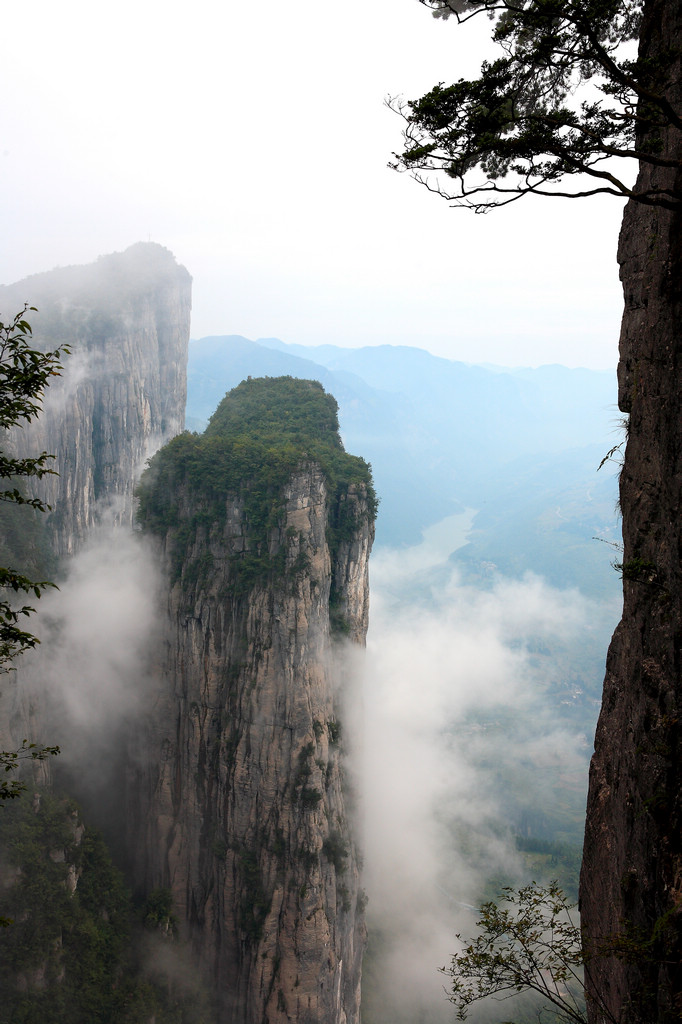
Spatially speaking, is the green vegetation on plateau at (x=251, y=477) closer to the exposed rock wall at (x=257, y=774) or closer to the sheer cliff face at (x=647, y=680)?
the exposed rock wall at (x=257, y=774)

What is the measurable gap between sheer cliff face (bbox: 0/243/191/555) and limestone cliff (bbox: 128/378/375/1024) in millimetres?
14605

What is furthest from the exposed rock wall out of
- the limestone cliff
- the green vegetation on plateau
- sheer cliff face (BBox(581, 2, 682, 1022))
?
sheer cliff face (BBox(581, 2, 682, 1022))

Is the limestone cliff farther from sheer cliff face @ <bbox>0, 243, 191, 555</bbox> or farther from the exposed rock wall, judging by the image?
sheer cliff face @ <bbox>0, 243, 191, 555</bbox>

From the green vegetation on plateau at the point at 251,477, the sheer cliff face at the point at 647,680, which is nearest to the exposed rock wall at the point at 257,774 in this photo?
the green vegetation on plateau at the point at 251,477

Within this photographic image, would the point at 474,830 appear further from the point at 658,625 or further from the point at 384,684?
the point at 658,625

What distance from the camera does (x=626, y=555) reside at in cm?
802

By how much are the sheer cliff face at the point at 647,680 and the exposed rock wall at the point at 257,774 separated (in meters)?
16.3

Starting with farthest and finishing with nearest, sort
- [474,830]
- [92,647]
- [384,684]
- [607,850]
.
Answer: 1. [384,684]
2. [474,830]
3. [92,647]
4. [607,850]

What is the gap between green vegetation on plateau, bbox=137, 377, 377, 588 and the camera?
2484 centimetres

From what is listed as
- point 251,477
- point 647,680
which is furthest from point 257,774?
point 647,680

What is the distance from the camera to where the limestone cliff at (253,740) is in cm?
2347

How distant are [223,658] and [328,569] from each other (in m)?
5.72

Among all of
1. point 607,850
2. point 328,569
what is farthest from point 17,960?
point 607,850

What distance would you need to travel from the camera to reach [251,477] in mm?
25562
